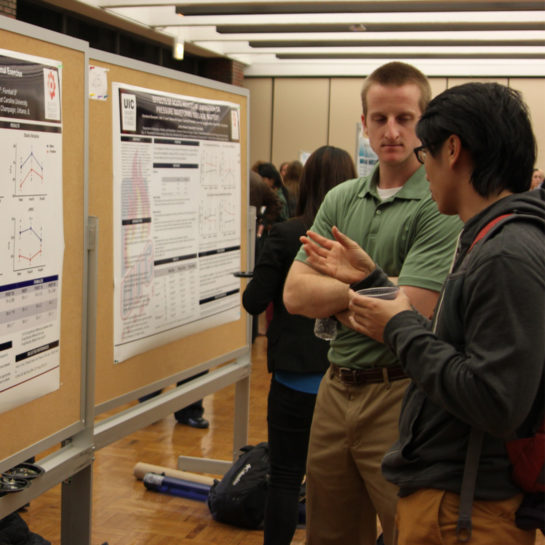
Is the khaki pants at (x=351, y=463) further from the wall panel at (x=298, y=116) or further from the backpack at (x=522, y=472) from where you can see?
the wall panel at (x=298, y=116)

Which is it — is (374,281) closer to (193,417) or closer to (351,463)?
(351,463)

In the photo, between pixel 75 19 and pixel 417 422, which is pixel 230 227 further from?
pixel 75 19

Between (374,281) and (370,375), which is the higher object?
(374,281)

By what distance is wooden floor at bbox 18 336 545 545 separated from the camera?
3240 mm

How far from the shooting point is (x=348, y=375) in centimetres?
191

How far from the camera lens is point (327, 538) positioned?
1.98 meters

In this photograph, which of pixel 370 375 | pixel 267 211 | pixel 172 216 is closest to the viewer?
pixel 370 375

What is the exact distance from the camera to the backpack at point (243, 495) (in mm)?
3312

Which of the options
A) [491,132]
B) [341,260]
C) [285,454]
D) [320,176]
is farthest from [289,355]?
[491,132]

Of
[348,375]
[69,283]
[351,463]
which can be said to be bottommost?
[351,463]

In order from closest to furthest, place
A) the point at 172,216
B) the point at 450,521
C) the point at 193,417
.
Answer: the point at 450,521, the point at 172,216, the point at 193,417

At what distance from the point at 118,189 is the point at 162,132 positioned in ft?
1.21

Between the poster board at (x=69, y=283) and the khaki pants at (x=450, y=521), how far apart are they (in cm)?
120

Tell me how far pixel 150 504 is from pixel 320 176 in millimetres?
1942
